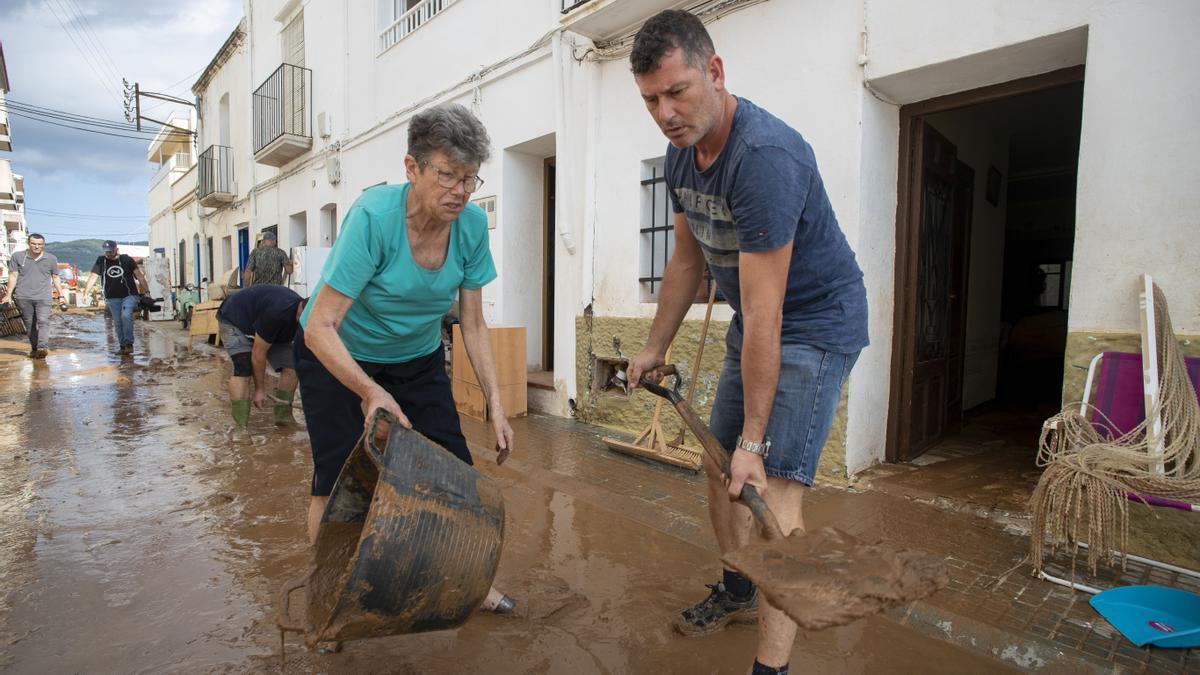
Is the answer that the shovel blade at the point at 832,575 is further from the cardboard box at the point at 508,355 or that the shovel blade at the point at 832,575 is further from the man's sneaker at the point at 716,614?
the cardboard box at the point at 508,355

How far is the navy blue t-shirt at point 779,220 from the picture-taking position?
1.61 m

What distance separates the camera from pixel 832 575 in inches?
56.1

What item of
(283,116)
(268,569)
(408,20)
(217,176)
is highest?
(408,20)

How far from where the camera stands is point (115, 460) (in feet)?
15.0

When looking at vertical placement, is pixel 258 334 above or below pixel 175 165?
below

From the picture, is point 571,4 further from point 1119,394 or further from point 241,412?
point 1119,394

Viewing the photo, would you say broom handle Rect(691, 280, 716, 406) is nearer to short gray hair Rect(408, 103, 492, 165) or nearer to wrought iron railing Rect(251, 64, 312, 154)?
short gray hair Rect(408, 103, 492, 165)

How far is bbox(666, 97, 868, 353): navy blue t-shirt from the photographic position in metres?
1.61

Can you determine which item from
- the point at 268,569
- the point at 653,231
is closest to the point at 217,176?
the point at 653,231

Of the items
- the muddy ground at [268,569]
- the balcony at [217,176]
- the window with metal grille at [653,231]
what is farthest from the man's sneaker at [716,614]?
the balcony at [217,176]

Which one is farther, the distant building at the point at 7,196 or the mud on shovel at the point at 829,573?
the distant building at the point at 7,196

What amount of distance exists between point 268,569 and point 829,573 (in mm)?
2465

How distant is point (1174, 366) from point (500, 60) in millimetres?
6014

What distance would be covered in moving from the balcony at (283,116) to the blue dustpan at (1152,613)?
11.7 m
